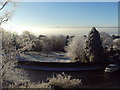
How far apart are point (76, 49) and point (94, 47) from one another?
104 cm

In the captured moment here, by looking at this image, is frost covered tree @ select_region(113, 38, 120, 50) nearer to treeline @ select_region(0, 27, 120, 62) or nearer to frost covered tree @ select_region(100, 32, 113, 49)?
treeline @ select_region(0, 27, 120, 62)

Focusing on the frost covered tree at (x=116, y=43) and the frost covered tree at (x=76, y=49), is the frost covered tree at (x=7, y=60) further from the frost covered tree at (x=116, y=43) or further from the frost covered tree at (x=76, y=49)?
the frost covered tree at (x=116, y=43)

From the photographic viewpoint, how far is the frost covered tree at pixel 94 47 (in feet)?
36.1

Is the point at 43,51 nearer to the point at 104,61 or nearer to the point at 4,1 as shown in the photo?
the point at 104,61

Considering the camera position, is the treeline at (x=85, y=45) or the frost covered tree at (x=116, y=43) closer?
the treeline at (x=85, y=45)

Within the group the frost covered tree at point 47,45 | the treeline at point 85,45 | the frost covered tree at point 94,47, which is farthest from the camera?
the frost covered tree at point 47,45

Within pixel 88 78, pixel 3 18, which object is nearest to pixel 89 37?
pixel 88 78

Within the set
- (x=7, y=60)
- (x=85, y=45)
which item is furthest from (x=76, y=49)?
(x=7, y=60)

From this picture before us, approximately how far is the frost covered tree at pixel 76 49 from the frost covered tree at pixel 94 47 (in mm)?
314

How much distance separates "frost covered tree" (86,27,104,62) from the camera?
11.0 meters

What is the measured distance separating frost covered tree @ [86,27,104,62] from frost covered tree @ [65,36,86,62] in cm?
31

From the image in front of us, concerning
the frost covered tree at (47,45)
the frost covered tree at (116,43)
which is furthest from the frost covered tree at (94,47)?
the frost covered tree at (47,45)

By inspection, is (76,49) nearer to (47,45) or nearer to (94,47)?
(94,47)

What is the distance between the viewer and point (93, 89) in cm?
728
